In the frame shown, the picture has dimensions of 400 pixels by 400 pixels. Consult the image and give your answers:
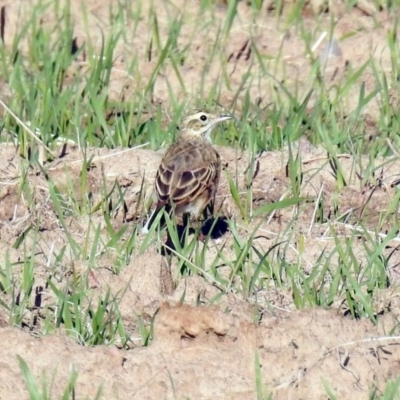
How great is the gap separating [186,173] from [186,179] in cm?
5

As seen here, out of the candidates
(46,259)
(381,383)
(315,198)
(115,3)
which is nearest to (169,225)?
(46,259)

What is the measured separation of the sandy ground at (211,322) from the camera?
5207 mm

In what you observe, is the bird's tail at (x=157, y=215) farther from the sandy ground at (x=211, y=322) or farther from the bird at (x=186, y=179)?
the sandy ground at (x=211, y=322)

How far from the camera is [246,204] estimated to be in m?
7.03

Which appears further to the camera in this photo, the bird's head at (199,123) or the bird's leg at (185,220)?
the bird's head at (199,123)

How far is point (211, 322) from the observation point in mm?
5500

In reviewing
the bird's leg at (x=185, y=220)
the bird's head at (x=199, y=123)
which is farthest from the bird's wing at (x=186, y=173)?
the bird's head at (x=199, y=123)

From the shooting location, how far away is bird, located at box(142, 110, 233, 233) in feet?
22.5

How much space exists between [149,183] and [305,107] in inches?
51.8

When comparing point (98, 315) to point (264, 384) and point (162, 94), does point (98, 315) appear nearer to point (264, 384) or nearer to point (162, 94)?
point (264, 384)

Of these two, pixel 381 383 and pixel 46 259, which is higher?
pixel 381 383

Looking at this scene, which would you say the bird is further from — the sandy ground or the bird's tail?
the sandy ground

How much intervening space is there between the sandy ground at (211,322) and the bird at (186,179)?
0.19 metres

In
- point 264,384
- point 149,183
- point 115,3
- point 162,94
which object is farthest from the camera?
point 115,3
